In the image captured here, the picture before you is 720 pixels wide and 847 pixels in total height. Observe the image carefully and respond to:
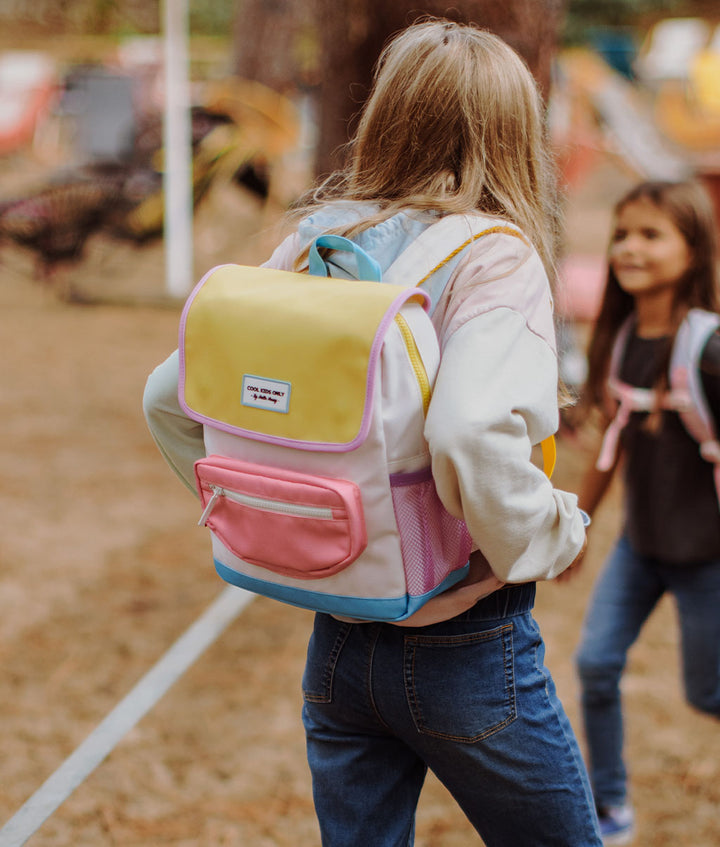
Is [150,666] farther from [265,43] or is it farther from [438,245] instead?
[265,43]

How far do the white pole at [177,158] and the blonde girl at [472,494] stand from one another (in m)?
7.71

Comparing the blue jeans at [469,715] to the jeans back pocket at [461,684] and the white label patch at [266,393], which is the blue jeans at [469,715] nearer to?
the jeans back pocket at [461,684]

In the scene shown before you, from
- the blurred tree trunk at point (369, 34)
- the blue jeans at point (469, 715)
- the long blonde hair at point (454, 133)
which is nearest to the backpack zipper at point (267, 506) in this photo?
the blue jeans at point (469, 715)

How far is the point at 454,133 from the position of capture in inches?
56.9

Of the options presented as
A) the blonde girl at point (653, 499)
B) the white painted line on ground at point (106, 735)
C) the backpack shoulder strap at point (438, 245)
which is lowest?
the white painted line on ground at point (106, 735)

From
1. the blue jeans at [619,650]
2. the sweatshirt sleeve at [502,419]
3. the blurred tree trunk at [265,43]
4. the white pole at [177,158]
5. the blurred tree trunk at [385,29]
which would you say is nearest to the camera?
the sweatshirt sleeve at [502,419]

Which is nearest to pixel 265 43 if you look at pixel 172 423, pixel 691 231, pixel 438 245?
pixel 691 231

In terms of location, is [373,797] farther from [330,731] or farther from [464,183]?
[464,183]

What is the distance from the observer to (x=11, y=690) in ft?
10.5

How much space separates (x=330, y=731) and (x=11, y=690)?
1.93 meters

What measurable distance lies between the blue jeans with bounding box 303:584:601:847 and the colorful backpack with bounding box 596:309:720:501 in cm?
96

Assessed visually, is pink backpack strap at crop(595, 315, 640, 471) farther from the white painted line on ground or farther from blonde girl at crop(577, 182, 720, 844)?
the white painted line on ground

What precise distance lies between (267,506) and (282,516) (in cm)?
3

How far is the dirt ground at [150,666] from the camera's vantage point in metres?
2.66
